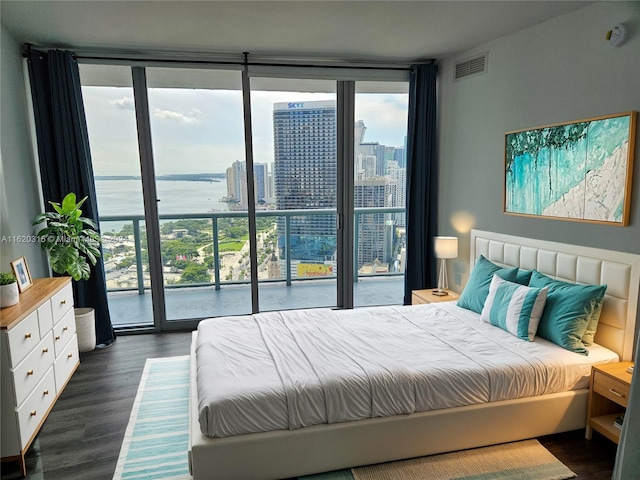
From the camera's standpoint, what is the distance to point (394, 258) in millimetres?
5242

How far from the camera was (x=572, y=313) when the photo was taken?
2777 mm

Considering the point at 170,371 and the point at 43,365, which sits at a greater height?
the point at 43,365

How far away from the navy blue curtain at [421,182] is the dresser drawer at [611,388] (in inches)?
94.4

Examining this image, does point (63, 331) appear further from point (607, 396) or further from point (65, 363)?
point (607, 396)

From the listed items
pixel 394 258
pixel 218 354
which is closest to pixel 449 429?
pixel 218 354

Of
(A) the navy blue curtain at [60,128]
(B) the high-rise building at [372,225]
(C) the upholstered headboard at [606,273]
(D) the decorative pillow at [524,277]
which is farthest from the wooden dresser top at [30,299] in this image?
(C) the upholstered headboard at [606,273]

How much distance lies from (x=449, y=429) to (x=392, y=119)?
3488 millimetres

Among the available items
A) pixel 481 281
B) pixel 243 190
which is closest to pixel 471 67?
pixel 481 281

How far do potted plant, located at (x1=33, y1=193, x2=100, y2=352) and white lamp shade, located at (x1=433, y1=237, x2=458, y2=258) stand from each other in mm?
3291

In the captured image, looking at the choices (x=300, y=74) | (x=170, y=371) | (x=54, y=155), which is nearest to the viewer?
(x=170, y=371)

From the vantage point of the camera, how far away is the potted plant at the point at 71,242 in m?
3.61

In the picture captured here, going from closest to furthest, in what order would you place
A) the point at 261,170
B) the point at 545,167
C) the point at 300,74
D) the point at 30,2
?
1. the point at 30,2
2. the point at 545,167
3. the point at 300,74
4. the point at 261,170

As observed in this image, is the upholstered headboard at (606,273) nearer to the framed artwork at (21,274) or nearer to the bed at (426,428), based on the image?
the bed at (426,428)

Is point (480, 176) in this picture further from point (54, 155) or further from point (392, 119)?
point (54, 155)
